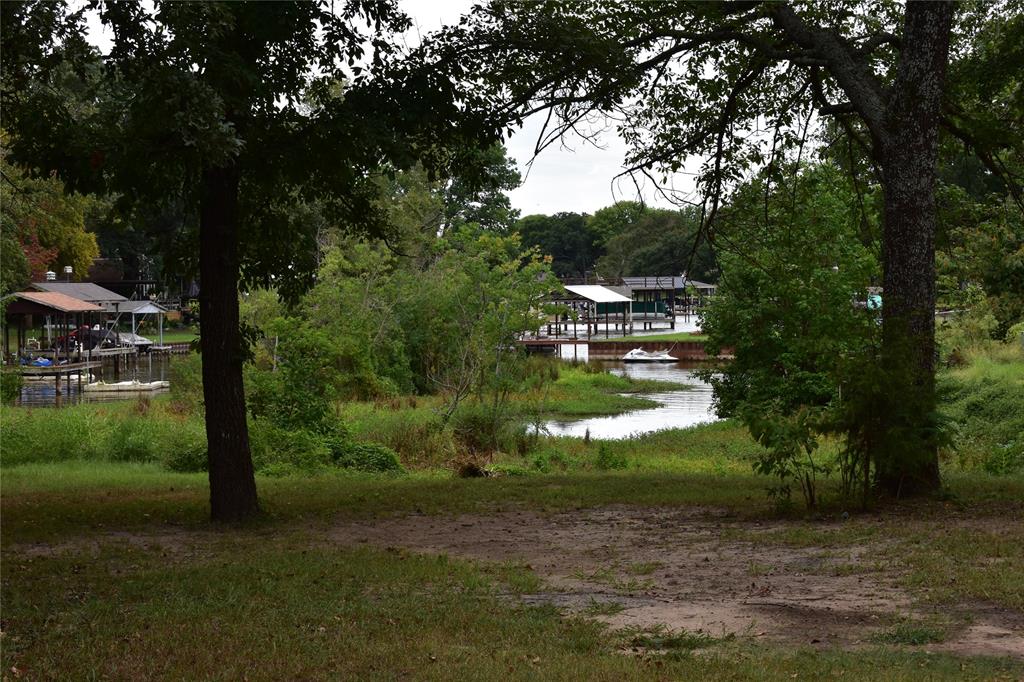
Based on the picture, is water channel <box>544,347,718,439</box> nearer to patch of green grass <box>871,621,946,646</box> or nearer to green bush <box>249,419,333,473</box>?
green bush <box>249,419,333,473</box>

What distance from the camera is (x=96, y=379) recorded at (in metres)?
48.9

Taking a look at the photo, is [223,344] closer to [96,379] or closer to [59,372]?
[59,372]

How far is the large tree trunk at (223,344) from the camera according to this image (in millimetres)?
11477

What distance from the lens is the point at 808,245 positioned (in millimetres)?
26484

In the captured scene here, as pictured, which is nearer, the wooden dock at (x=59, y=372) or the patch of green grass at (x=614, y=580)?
the patch of green grass at (x=614, y=580)

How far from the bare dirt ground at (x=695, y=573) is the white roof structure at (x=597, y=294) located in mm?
67558

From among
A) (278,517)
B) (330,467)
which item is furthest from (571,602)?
(330,467)

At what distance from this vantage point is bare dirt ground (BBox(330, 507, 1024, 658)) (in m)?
6.95

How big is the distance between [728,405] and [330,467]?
39.3ft

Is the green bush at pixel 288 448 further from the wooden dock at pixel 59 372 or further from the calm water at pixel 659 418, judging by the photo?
the wooden dock at pixel 59 372

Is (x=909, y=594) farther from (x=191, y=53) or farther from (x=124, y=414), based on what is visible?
(x=124, y=414)

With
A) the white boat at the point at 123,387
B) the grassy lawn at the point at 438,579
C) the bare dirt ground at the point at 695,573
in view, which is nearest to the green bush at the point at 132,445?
the grassy lawn at the point at 438,579

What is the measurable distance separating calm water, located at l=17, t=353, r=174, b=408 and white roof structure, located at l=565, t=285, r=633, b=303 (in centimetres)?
3052

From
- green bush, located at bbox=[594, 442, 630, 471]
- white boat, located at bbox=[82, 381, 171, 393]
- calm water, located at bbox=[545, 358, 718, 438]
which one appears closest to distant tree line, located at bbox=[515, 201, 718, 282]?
calm water, located at bbox=[545, 358, 718, 438]
